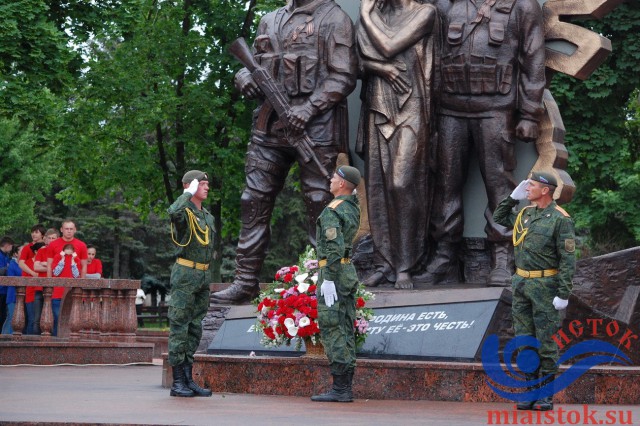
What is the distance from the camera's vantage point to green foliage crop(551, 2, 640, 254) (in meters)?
25.3

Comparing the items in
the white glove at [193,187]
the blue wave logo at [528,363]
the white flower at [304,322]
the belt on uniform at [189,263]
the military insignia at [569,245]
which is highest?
the white glove at [193,187]

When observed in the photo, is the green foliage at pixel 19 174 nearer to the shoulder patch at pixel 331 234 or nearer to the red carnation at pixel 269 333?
the red carnation at pixel 269 333

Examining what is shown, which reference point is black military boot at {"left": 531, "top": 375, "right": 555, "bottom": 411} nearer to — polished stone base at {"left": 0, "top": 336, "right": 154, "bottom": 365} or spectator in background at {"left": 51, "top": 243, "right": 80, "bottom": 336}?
polished stone base at {"left": 0, "top": 336, "right": 154, "bottom": 365}

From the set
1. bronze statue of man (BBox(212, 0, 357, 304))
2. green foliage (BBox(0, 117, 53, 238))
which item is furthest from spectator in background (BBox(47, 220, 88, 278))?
green foliage (BBox(0, 117, 53, 238))

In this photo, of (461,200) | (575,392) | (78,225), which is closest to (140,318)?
(78,225)

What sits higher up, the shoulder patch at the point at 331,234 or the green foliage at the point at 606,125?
the green foliage at the point at 606,125

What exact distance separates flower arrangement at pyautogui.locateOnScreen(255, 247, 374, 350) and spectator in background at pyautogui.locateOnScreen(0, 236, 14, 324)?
7.51m

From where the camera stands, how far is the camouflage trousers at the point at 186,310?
411 inches

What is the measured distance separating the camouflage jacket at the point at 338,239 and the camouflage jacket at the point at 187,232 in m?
1.08

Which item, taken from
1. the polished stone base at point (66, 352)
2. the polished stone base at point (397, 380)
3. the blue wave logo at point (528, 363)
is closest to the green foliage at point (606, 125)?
the polished stone base at point (66, 352)

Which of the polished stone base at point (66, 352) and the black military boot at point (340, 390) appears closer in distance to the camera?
the black military boot at point (340, 390)

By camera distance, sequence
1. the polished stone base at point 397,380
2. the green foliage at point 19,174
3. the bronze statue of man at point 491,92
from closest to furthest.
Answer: the polished stone base at point 397,380, the bronze statue of man at point 491,92, the green foliage at point 19,174

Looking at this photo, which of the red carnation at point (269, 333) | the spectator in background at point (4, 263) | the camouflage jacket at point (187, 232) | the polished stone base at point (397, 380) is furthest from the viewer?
the spectator in background at point (4, 263)

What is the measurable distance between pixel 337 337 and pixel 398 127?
346cm
